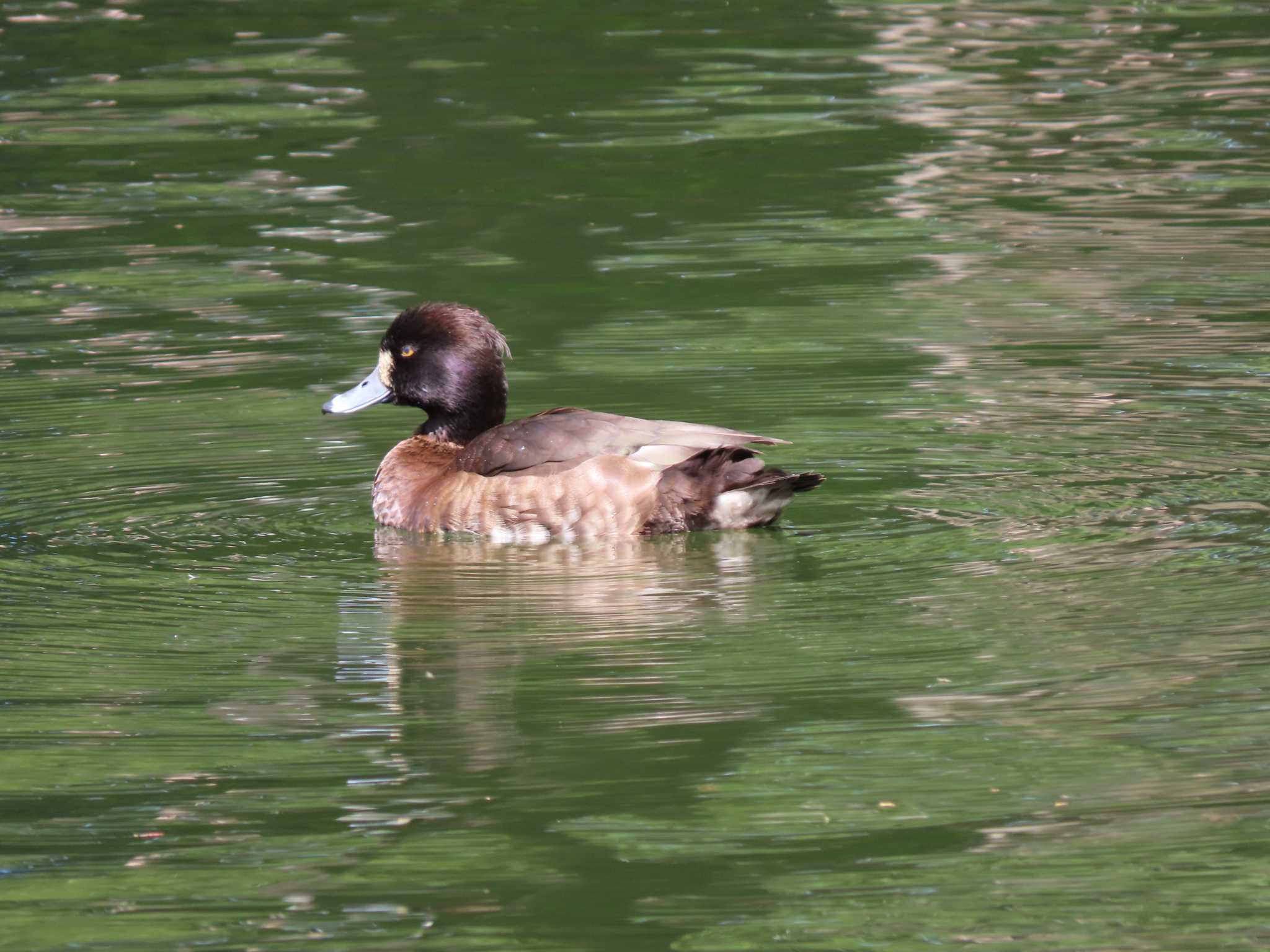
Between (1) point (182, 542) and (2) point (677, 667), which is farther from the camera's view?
(1) point (182, 542)

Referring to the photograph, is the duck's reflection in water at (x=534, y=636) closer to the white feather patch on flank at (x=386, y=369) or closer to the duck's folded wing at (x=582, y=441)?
the duck's folded wing at (x=582, y=441)

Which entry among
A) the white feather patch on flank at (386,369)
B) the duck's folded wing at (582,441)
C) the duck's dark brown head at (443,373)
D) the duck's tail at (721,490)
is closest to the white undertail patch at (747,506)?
the duck's tail at (721,490)

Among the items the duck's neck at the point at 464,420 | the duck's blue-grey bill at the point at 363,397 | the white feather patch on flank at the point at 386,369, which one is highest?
the white feather patch on flank at the point at 386,369

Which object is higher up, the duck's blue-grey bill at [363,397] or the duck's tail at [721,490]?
the duck's blue-grey bill at [363,397]

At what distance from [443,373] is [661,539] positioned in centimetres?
146

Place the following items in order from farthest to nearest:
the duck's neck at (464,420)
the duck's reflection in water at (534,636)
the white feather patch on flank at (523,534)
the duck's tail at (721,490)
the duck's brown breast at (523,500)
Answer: the duck's neck at (464,420)
the white feather patch on flank at (523,534)
the duck's brown breast at (523,500)
the duck's tail at (721,490)
the duck's reflection in water at (534,636)

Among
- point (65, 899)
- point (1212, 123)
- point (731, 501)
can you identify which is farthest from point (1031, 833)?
point (1212, 123)

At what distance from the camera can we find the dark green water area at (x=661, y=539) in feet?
17.5

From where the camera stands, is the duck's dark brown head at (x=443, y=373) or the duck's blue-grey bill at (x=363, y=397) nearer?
the duck's dark brown head at (x=443, y=373)

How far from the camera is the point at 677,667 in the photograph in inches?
262

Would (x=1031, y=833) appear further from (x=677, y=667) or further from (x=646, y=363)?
(x=646, y=363)

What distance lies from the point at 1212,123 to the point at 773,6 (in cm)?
598

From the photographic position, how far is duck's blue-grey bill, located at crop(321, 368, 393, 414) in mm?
9602

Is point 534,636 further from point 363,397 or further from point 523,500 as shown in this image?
point 363,397
